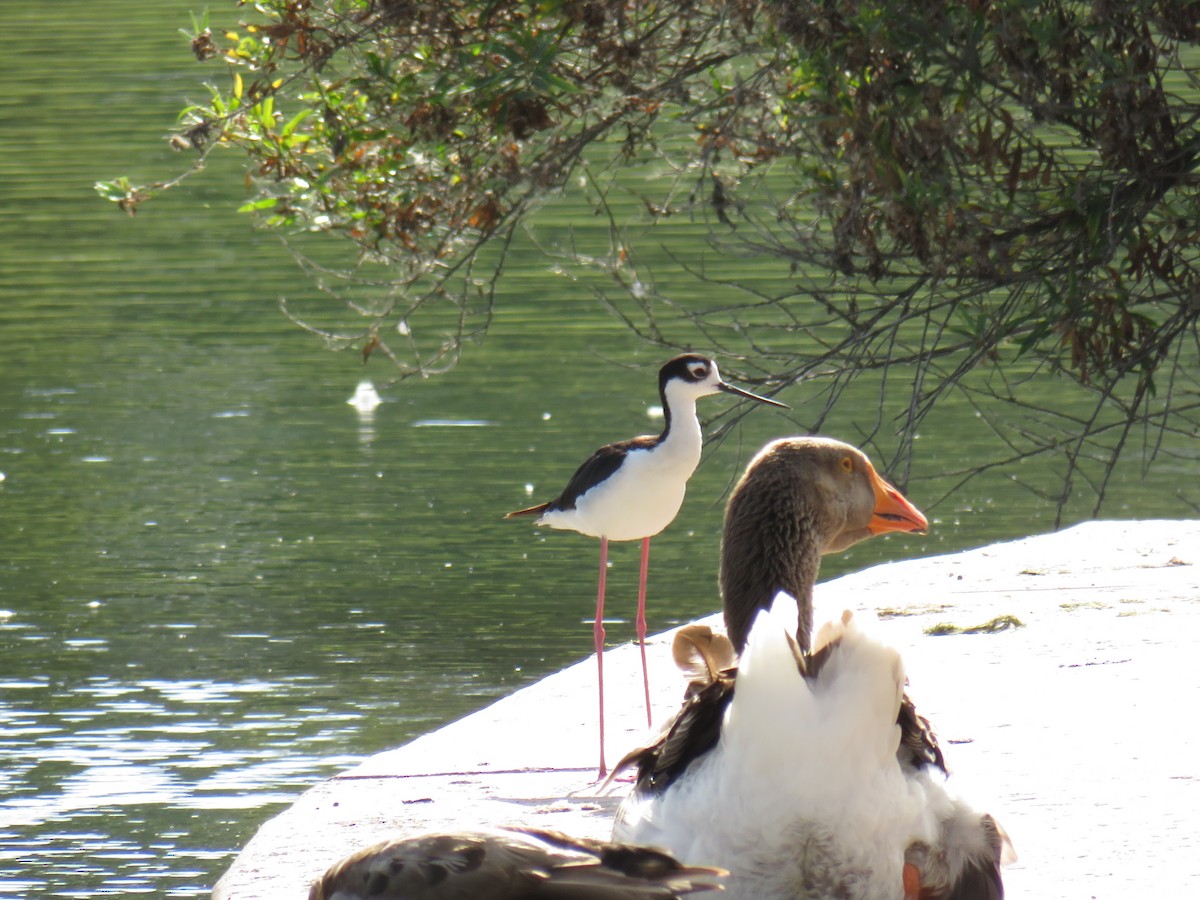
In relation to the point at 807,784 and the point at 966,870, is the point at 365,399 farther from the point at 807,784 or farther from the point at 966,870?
the point at 807,784

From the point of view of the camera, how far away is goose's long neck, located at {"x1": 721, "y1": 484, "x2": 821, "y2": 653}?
551 cm

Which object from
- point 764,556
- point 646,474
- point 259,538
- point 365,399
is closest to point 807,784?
point 764,556

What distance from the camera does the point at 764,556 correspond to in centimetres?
554

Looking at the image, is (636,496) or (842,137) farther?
(636,496)

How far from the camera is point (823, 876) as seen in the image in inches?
167

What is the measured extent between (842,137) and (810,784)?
11.0ft

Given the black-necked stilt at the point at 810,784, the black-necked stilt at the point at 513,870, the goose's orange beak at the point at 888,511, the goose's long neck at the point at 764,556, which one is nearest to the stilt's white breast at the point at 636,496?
the goose's orange beak at the point at 888,511

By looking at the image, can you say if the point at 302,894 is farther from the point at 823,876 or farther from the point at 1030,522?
the point at 1030,522

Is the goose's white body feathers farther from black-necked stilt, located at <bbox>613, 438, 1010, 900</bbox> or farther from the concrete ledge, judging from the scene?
the concrete ledge

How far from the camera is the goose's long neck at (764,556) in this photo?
5.51m

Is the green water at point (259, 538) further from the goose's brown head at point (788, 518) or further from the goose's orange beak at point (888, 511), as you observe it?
the goose's brown head at point (788, 518)

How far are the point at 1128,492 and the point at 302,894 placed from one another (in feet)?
31.5

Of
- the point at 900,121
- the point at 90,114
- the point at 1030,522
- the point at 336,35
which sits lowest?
the point at 1030,522

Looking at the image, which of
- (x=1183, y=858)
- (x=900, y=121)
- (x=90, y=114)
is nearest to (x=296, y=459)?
(x=900, y=121)
